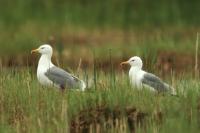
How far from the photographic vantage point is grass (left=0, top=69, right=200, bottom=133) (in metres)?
9.81

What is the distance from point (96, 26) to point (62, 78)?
8.02 metres

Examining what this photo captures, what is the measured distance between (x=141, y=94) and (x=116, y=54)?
25.6 ft

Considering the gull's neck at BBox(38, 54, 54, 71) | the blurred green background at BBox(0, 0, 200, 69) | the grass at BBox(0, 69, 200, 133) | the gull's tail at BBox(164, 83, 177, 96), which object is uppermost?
the blurred green background at BBox(0, 0, 200, 69)

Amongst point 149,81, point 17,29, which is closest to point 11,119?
point 149,81

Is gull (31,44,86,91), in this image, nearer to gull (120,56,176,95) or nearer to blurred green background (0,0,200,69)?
gull (120,56,176,95)

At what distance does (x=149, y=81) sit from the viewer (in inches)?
488

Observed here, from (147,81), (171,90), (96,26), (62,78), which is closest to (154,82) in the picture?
(147,81)

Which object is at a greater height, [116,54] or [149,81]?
[116,54]

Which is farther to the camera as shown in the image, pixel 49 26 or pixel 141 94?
pixel 49 26

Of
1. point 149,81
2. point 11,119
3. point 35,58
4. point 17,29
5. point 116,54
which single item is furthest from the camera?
point 17,29

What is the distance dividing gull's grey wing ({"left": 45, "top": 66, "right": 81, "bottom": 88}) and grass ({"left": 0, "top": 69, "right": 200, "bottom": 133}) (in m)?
0.93

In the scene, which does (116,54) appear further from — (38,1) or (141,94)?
(141,94)

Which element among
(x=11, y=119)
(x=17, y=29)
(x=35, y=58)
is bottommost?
(x=11, y=119)

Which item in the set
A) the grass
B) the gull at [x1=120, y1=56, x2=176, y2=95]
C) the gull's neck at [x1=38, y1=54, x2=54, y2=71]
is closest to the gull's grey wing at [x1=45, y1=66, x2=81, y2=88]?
the gull's neck at [x1=38, y1=54, x2=54, y2=71]
